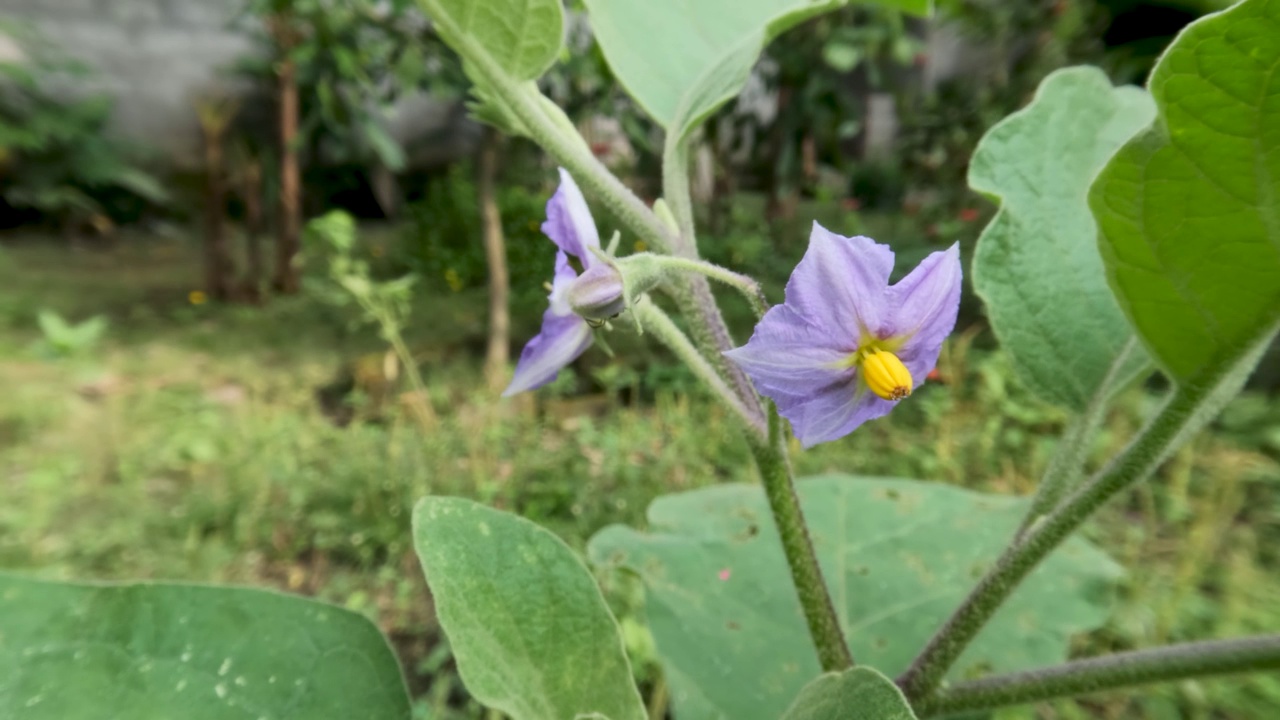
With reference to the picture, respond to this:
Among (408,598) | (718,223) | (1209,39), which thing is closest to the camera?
(1209,39)

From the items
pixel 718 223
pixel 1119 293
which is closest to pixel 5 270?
pixel 718 223

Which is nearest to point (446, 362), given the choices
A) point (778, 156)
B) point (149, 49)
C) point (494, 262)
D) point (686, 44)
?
point (494, 262)

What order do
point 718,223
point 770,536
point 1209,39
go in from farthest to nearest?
point 718,223 → point 770,536 → point 1209,39

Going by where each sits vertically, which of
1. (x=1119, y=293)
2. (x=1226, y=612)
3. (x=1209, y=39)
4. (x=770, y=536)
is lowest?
(x=1226, y=612)

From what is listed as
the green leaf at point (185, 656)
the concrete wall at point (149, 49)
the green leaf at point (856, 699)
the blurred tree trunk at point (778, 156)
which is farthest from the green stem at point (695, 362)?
the concrete wall at point (149, 49)

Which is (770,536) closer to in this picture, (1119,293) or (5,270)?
(1119,293)

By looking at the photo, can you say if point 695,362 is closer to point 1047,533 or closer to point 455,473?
point 1047,533

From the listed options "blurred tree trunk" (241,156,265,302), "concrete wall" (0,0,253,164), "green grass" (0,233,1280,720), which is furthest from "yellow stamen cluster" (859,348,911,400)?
"concrete wall" (0,0,253,164)

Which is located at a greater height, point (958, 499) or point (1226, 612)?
point (958, 499)
